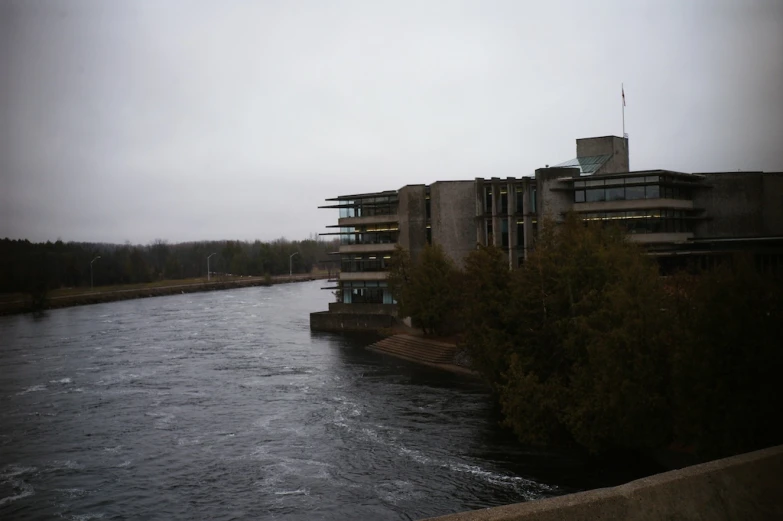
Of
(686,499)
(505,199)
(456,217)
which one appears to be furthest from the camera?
(456,217)

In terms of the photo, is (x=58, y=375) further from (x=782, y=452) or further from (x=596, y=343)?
(x=782, y=452)

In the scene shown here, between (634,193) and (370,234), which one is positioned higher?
(634,193)

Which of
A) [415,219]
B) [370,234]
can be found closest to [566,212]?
[415,219]

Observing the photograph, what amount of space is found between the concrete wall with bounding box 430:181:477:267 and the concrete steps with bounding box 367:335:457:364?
13396 millimetres

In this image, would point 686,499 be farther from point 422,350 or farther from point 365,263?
point 365,263

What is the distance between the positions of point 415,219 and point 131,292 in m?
86.1

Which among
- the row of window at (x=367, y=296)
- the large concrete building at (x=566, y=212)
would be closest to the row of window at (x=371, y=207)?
the large concrete building at (x=566, y=212)

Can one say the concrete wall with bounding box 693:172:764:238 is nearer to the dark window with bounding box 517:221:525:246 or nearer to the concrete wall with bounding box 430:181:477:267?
the dark window with bounding box 517:221:525:246

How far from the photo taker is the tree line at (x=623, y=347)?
68.0ft

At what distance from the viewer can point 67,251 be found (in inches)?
2298

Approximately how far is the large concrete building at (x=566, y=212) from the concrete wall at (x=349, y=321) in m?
1.13

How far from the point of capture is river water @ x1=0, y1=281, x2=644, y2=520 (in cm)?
2489

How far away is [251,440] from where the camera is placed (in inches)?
1289

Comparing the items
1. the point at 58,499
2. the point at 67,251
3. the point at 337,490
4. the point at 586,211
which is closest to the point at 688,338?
the point at 337,490
